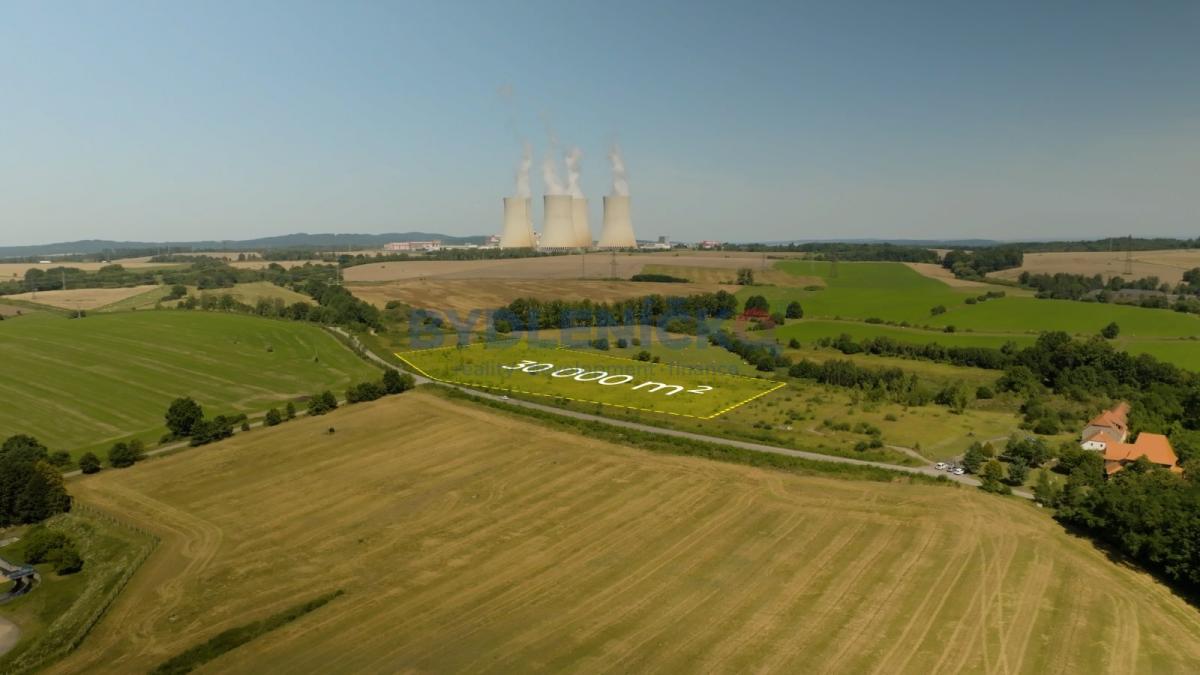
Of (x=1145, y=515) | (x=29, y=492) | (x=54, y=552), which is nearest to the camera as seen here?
(x=54, y=552)

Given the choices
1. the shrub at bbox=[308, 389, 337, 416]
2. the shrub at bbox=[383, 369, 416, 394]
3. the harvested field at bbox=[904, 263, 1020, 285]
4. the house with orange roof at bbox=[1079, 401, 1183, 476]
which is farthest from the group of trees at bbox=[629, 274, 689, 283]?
the house with orange roof at bbox=[1079, 401, 1183, 476]

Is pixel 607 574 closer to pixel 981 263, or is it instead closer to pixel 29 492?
pixel 29 492

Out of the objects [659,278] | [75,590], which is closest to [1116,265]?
[659,278]

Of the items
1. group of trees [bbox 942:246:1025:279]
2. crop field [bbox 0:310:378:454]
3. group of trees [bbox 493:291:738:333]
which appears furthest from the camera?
group of trees [bbox 942:246:1025:279]

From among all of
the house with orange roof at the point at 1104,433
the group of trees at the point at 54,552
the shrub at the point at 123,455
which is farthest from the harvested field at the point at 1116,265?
the group of trees at the point at 54,552

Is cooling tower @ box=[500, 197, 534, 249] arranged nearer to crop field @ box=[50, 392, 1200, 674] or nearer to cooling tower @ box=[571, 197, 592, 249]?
cooling tower @ box=[571, 197, 592, 249]
